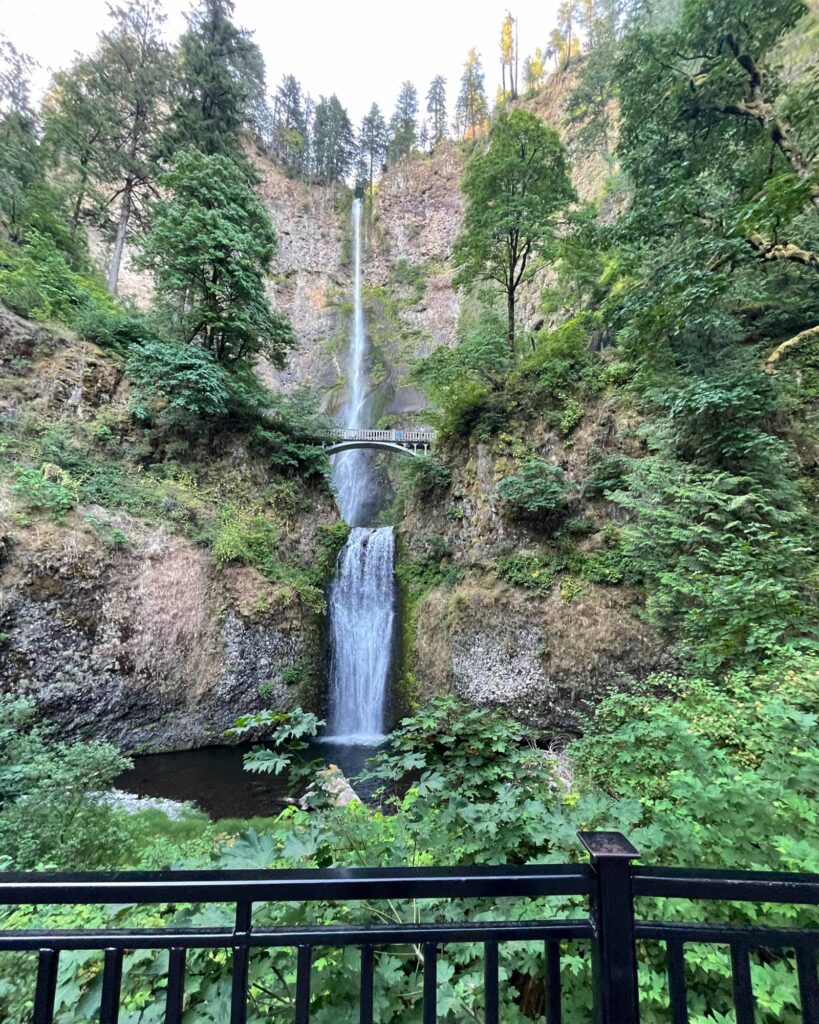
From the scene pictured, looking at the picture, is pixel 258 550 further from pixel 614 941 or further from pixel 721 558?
pixel 614 941

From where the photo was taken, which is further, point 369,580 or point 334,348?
point 334,348

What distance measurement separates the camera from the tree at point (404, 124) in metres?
34.0

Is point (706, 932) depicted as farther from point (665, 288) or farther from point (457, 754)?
point (665, 288)

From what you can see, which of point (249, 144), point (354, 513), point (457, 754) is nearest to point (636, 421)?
point (457, 754)

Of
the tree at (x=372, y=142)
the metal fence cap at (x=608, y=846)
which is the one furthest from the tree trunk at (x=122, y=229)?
the tree at (x=372, y=142)

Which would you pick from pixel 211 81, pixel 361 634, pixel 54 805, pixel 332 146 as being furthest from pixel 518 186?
pixel 332 146

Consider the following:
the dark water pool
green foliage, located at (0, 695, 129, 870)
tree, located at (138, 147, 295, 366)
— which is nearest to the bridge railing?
tree, located at (138, 147, 295, 366)

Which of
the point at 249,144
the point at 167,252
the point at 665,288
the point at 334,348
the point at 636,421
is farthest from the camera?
the point at 249,144

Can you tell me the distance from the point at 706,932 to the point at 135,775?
9.35 metres

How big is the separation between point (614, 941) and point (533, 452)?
974cm

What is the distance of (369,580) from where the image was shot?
12.6m

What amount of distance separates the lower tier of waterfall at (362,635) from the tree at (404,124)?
3644cm

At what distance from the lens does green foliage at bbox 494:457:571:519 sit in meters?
9.08

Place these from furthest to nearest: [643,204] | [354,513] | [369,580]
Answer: [354,513]
[369,580]
[643,204]
